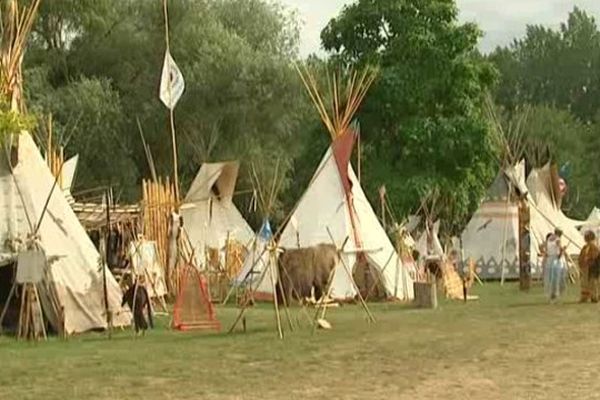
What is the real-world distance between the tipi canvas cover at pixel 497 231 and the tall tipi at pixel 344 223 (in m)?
7.18

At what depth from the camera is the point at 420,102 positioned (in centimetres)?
3116

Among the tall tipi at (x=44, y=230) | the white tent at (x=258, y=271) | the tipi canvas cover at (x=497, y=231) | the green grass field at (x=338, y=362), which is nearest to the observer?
the green grass field at (x=338, y=362)

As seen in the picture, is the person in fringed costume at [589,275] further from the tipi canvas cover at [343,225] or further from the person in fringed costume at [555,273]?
the tipi canvas cover at [343,225]

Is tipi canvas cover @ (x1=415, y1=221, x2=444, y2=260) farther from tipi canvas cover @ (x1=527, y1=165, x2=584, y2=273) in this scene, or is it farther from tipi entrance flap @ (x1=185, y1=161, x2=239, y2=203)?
tipi entrance flap @ (x1=185, y1=161, x2=239, y2=203)

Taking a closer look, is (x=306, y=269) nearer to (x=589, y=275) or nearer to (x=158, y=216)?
(x=158, y=216)

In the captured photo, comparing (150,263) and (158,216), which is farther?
(158,216)

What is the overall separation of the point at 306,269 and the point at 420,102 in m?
13.1

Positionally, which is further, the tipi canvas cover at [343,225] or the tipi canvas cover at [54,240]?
the tipi canvas cover at [343,225]

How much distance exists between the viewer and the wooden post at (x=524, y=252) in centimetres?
2341

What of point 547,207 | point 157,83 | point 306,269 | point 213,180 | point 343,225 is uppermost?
point 157,83

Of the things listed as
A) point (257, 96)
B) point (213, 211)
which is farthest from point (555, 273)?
point (257, 96)

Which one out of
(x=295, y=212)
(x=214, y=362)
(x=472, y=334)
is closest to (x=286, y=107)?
(x=295, y=212)

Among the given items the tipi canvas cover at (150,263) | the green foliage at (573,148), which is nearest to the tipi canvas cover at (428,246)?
the tipi canvas cover at (150,263)

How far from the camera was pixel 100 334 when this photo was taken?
607 inches
